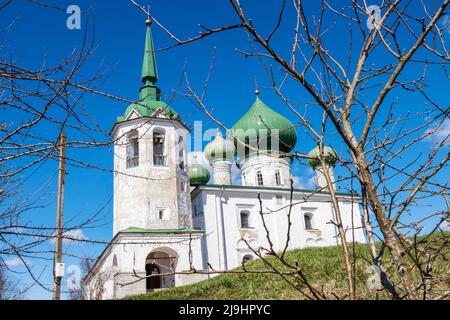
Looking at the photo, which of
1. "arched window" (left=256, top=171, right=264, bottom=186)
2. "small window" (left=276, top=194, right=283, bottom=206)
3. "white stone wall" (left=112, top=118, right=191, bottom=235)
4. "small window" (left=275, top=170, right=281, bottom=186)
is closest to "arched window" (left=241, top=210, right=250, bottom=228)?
"small window" (left=276, top=194, right=283, bottom=206)

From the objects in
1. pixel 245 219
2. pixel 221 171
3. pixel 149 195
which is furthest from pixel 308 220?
pixel 149 195

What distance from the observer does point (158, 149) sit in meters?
22.5

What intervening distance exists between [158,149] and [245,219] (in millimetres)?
6870

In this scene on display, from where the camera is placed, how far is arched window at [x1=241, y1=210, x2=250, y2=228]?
83.0 feet

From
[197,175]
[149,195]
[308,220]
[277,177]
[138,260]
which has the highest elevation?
[197,175]

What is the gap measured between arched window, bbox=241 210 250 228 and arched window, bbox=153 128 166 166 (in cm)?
645

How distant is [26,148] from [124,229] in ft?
58.3

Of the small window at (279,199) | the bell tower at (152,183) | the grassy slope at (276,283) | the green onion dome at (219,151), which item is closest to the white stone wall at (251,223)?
the small window at (279,199)

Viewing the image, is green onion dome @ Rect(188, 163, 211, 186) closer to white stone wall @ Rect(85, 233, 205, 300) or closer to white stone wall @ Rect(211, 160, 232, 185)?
white stone wall @ Rect(211, 160, 232, 185)

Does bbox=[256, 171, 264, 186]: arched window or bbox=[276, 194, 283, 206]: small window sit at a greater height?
bbox=[256, 171, 264, 186]: arched window

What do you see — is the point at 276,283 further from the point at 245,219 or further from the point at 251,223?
the point at 245,219

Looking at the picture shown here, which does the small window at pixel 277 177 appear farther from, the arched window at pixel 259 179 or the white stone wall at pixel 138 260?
the white stone wall at pixel 138 260

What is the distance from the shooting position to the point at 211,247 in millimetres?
23156
